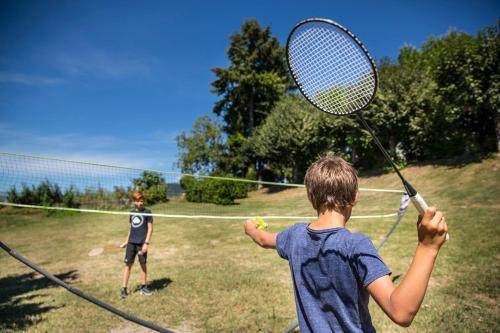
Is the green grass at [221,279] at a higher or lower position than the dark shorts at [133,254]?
lower

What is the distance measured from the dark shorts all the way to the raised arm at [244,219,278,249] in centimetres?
548

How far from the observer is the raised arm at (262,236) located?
2500 millimetres

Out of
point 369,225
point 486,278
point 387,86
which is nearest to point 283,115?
point 387,86

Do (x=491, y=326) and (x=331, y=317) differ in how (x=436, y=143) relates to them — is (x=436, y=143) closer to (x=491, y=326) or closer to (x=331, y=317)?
(x=491, y=326)

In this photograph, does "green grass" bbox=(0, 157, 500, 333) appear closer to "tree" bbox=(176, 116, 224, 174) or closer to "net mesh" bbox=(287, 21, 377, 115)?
"net mesh" bbox=(287, 21, 377, 115)

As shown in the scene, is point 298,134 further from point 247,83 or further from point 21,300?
point 21,300

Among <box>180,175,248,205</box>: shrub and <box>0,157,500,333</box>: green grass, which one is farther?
<box>180,175,248,205</box>: shrub

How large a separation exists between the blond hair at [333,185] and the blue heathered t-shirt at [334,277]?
19cm

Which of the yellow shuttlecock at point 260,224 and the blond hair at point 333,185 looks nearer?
the blond hair at point 333,185

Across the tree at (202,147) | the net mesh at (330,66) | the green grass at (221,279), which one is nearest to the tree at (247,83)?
the tree at (202,147)

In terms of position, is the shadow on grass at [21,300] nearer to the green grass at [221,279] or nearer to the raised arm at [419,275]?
the green grass at [221,279]

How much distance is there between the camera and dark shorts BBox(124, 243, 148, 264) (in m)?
7.55

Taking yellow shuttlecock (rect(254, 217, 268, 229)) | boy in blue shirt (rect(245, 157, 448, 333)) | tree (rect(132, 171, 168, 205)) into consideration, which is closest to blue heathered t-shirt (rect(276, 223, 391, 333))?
boy in blue shirt (rect(245, 157, 448, 333))

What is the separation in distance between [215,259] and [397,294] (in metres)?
9.73
